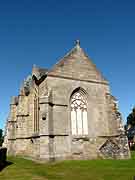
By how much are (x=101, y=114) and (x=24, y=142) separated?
9.20 meters

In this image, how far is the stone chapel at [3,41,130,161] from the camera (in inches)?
758

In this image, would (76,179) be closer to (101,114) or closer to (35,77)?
(101,114)

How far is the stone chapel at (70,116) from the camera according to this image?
63.2 feet

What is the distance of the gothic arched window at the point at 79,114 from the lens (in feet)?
68.7

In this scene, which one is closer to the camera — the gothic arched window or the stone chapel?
the stone chapel

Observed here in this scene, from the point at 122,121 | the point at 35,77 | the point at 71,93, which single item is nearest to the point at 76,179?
the point at 71,93

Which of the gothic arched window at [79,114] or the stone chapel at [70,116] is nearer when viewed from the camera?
the stone chapel at [70,116]

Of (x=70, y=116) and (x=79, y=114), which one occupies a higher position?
(x=79, y=114)

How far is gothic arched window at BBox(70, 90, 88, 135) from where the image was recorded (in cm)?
2095

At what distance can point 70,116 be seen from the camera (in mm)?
20734

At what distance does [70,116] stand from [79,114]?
118cm

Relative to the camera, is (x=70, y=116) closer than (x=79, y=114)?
Yes

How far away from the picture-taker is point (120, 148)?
2028cm

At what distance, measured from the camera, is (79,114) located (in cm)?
2142
